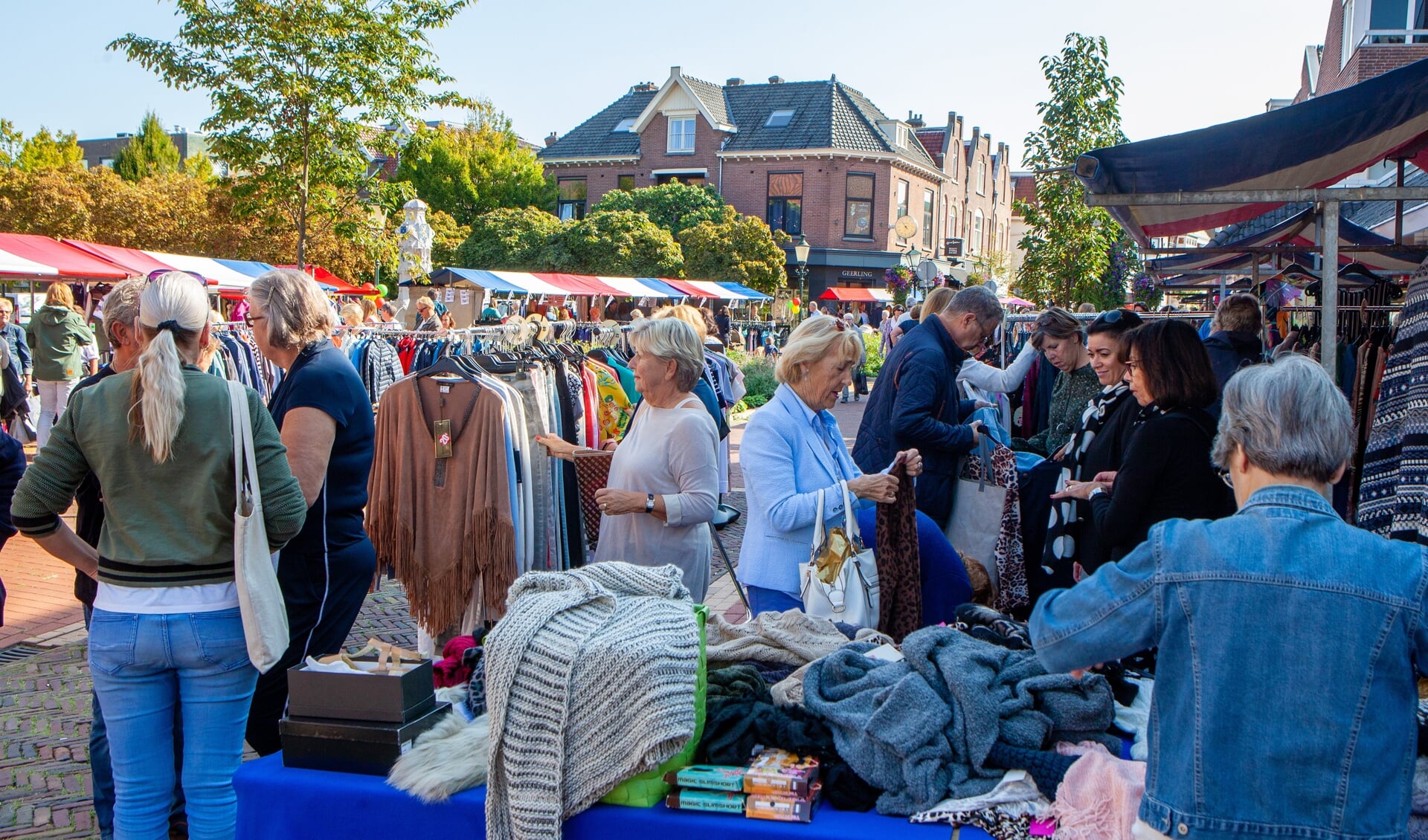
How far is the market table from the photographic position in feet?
6.97

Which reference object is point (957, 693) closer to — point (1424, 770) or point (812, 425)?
point (1424, 770)

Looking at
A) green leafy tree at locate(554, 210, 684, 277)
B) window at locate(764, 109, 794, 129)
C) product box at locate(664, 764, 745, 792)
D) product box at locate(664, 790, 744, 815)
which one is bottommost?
product box at locate(664, 790, 744, 815)

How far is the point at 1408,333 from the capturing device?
10.6 feet

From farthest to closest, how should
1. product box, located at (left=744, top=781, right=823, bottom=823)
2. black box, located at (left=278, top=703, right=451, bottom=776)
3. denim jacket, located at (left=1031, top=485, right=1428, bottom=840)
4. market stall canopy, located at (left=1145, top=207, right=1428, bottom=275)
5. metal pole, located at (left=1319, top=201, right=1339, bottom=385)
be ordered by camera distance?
market stall canopy, located at (left=1145, top=207, right=1428, bottom=275), metal pole, located at (left=1319, top=201, right=1339, bottom=385), black box, located at (left=278, top=703, right=451, bottom=776), product box, located at (left=744, top=781, right=823, bottom=823), denim jacket, located at (left=1031, top=485, right=1428, bottom=840)

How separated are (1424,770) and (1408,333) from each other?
167cm

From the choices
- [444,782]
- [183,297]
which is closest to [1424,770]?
[444,782]

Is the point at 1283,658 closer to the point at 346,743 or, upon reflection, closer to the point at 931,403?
the point at 346,743

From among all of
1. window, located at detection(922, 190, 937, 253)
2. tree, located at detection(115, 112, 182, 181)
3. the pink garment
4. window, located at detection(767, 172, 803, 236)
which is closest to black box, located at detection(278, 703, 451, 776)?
the pink garment

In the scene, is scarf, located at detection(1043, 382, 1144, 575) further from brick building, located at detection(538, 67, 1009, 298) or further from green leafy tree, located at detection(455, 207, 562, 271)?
brick building, located at detection(538, 67, 1009, 298)

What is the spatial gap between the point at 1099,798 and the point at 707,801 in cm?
77

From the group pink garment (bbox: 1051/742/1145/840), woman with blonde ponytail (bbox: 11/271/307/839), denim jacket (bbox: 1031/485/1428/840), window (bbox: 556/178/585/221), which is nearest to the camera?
denim jacket (bbox: 1031/485/1428/840)

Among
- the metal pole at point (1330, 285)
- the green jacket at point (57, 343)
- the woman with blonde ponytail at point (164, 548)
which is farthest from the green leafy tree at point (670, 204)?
the woman with blonde ponytail at point (164, 548)

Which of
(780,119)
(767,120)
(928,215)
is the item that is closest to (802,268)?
(780,119)

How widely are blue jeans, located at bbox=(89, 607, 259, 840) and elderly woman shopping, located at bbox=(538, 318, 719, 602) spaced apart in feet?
4.57
